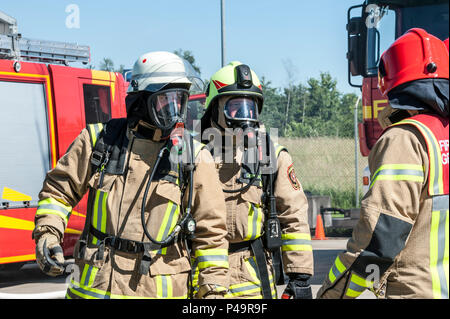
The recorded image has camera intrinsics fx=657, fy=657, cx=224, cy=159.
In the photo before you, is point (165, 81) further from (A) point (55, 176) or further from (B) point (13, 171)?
(B) point (13, 171)

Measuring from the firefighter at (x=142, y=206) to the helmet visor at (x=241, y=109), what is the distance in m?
0.79

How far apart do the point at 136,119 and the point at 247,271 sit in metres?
1.06

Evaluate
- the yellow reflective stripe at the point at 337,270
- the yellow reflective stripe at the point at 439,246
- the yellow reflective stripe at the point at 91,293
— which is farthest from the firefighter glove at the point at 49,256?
the yellow reflective stripe at the point at 439,246

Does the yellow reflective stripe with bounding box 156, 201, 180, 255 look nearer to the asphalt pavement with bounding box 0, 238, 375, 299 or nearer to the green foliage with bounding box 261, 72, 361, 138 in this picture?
the asphalt pavement with bounding box 0, 238, 375, 299

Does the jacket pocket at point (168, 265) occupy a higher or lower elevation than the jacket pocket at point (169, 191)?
lower

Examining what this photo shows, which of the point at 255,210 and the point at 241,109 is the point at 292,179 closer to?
the point at 255,210

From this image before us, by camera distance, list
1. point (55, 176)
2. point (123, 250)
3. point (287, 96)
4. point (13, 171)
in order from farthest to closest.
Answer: point (287, 96), point (13, 171), point (55, 176), point (123, 250)

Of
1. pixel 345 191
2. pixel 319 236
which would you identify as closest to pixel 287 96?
pixel 345 191

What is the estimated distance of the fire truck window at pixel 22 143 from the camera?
24.2 ft

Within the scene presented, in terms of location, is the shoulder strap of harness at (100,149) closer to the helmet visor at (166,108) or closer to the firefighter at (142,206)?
the firefighter at (142,206)

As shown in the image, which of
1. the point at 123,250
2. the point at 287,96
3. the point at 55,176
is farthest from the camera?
the point at 287,96

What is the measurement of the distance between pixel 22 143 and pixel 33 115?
358mm

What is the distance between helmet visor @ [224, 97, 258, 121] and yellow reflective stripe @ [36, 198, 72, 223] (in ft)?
4.23

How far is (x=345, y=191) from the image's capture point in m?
17.5
